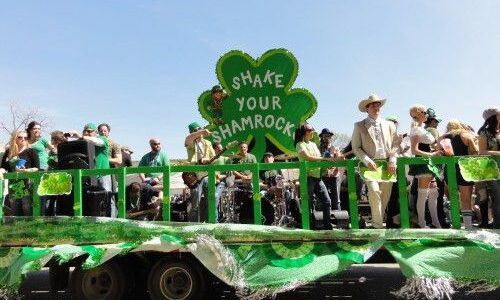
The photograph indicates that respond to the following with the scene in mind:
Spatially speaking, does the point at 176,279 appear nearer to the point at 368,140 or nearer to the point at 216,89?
the point at 368,140

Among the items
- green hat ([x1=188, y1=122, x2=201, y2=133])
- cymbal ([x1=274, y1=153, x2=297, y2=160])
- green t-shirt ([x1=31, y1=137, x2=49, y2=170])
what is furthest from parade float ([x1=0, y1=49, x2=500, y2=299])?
cymbal ([x1=274, y1=153, x2=297, y2=160])

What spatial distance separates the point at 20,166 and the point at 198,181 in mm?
2331

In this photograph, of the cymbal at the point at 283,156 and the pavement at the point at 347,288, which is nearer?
the pavement at the point at 347,288

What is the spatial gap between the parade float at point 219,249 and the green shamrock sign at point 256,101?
3.53 m

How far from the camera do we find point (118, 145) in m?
7.71

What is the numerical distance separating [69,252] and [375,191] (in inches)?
133

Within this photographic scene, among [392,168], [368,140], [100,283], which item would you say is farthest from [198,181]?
[392,168]

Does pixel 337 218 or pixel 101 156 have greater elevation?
pixel 101 156

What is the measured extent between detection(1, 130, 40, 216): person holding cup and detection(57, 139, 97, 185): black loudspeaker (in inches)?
20.0

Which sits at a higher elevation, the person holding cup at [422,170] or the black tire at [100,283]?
the person holding cup at [422,170]

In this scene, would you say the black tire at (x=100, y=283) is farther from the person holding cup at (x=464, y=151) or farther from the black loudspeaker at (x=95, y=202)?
the person holding cup at (x=464, y=151)

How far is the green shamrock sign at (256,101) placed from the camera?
9125 mm

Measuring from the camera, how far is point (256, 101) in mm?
9242

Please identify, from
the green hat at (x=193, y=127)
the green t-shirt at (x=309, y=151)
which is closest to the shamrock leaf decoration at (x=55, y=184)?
the green hat at (x=193, y=127)
